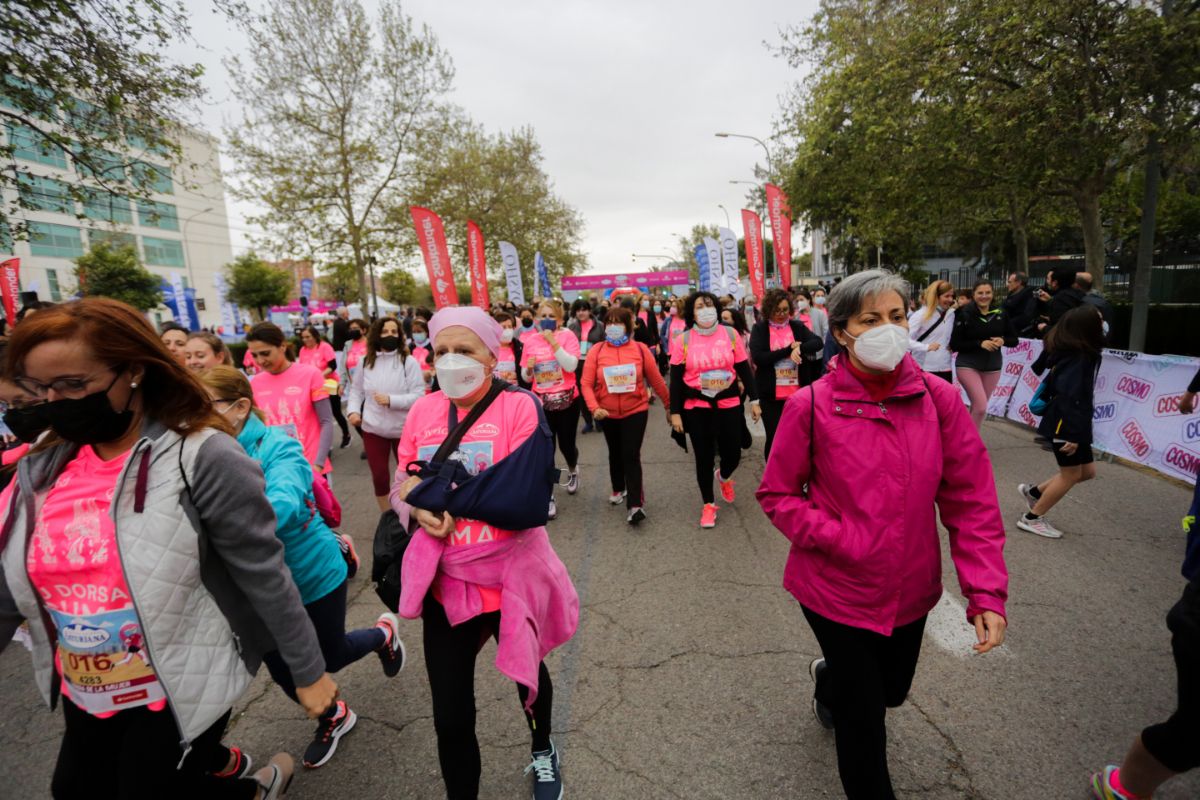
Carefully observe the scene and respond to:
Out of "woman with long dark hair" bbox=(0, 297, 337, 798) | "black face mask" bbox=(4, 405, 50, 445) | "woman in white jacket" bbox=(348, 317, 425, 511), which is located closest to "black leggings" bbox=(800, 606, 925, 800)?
"woman with long dark hair" bbox=(0, 297, 337, 798)

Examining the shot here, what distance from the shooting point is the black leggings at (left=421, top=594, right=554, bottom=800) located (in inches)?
77.0

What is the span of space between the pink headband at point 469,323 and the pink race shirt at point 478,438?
0.22m

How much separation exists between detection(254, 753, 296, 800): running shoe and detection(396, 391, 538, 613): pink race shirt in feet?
3.75

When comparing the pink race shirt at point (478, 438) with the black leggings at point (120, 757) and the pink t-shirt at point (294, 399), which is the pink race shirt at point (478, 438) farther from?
the pink t-shirt at point (294, 399)

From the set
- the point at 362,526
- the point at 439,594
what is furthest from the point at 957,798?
the point at 362,526

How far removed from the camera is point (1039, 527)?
4539 mm

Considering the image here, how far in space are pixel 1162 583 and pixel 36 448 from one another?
5.59 m

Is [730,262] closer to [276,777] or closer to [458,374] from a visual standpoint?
[458,374]

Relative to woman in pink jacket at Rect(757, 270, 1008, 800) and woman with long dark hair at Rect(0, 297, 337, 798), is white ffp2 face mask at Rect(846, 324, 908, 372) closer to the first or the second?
woman in pink jacket at Rect(757, 270, 1008, 800)

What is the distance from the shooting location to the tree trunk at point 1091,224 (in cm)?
1370

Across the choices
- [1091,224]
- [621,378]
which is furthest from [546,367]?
[1091,224]

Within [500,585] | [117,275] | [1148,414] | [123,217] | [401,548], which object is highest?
[123,217]

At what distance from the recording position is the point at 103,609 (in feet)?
4.98

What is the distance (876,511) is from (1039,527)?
373 cm
